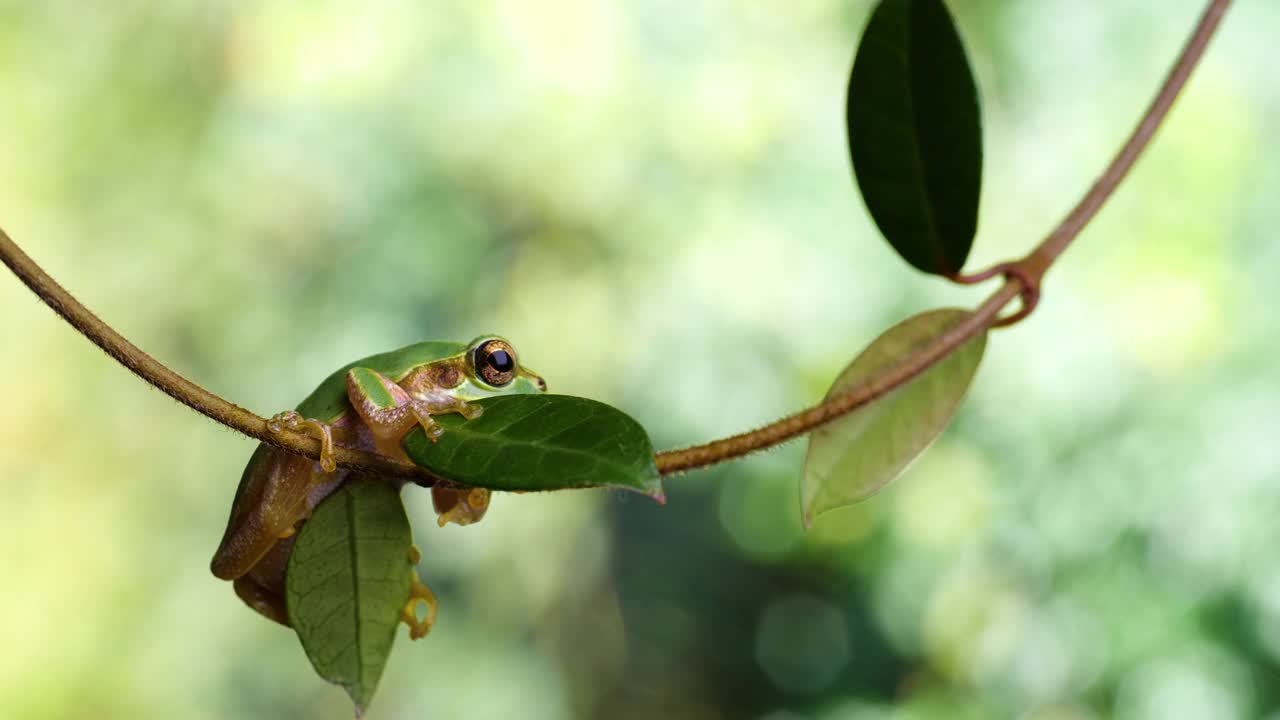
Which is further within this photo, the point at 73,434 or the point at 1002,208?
the point at 73,434

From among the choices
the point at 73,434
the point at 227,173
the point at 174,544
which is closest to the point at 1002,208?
the point at 227,173

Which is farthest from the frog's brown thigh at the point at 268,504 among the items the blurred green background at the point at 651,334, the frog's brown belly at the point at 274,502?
the blurred green background at the point at 651,334

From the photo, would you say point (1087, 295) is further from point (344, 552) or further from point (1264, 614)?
point (344, 552)

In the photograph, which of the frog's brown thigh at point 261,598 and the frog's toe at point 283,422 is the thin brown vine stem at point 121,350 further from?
the frog's brown thigh at point 261,598

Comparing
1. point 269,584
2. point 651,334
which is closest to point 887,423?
point 269,584

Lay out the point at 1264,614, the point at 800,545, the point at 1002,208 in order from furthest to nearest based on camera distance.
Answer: the point at 800,545
the point at 1002,208
the point at 1264,614

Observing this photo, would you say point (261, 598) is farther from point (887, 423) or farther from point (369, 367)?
point (887, 423)

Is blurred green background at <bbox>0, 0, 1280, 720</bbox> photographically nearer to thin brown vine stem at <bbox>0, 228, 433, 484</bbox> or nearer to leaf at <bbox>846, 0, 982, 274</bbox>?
leaf at <bbox>846, 0, 982, 274</bbox>
